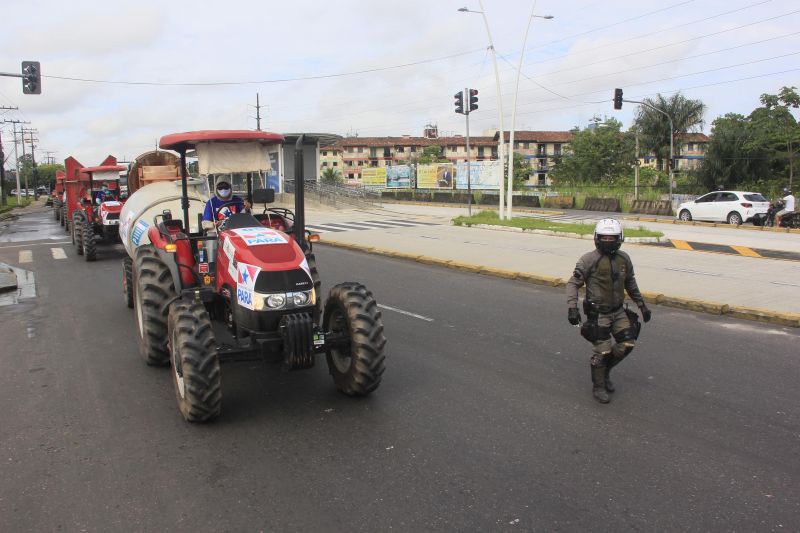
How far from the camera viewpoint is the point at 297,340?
15.8 ft

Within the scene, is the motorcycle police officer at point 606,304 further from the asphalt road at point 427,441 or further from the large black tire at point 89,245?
the large black tire at point 89,245

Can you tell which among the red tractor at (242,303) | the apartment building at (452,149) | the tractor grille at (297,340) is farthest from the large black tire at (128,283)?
the apartment building at (452,149)

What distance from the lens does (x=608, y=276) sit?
5484 millimetres

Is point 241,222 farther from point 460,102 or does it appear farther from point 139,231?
point 460,102

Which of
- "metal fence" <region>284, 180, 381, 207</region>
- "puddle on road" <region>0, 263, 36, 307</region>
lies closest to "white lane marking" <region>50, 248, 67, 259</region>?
"puddle on road" <region>0, 263, 36, 307</region>

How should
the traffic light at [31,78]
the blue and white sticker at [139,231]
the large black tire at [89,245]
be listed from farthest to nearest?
the traffic light at [31,78]
the large black tire at [89,245]
the blue and white sticker at [139,231]

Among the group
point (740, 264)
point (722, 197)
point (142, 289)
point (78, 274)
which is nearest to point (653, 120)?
point (722, 197)

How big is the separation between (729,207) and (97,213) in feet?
78.1

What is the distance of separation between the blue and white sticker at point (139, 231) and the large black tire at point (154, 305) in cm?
242

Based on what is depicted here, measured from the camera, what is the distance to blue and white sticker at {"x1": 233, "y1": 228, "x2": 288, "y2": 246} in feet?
17.3

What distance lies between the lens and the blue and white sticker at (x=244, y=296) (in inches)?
195

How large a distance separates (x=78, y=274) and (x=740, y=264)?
14.3 m

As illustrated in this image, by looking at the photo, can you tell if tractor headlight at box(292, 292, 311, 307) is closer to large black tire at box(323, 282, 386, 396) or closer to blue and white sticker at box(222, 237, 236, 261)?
large black tire at box(323, 282, 386, 396)

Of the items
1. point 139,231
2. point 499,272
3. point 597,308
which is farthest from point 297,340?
point 499,272
